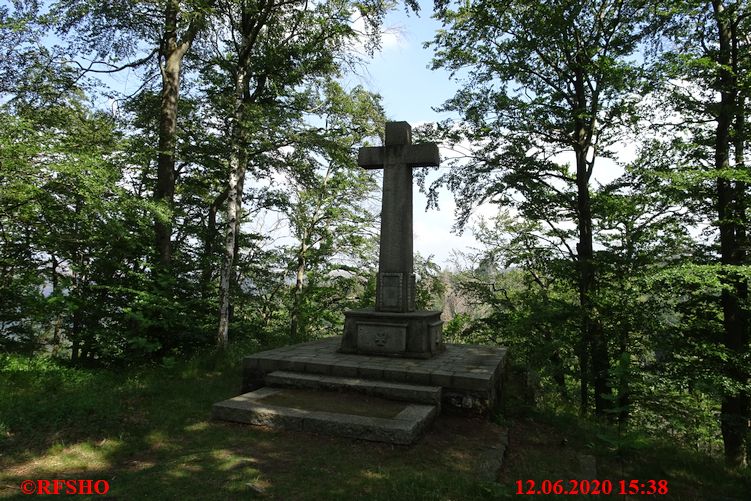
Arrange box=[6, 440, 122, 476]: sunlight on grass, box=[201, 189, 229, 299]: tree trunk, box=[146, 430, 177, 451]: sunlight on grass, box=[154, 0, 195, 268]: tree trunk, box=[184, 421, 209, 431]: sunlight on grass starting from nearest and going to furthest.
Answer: box=[6, 440, 122, 476]: sunlight on grass < box=[146, 430, 177, 451]: sunlight on grass < box=[184, 421, 209, 431]: sunlight on grass < box=[154, 0, 195, 268]: tree trunk < box=[201, 189, 229, 299]: tree trunk

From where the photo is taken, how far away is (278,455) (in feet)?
12.5

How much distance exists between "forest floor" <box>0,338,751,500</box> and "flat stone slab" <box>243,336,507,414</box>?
13.4 inches

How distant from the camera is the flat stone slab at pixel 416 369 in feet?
16.6

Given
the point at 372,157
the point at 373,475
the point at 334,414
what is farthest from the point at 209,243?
the point at 373,475

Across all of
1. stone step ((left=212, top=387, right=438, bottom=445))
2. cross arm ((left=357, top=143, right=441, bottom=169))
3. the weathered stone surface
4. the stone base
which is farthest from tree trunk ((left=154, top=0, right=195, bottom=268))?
stone step ((left=212, top=387, right=438, bottom=445))

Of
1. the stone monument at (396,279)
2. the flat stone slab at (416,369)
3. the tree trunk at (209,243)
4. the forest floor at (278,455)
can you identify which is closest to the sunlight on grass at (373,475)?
the forest floor at (278,455)

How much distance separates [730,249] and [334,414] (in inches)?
379

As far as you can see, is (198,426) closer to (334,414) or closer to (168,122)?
(334,414)

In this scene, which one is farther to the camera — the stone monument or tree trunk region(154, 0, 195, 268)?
tree trunk region(154, 0, 195, 268)

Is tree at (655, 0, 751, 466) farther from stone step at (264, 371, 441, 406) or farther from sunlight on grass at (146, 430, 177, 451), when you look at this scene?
sunlight on grass at (146, 430, 177, 451)

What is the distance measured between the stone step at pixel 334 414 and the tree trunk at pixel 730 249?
7696 mm

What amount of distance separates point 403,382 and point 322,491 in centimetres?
247

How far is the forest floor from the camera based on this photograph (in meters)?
3.17

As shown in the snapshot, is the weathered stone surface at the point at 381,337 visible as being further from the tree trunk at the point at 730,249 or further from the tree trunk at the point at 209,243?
the tree trunk at the point at 730,249
